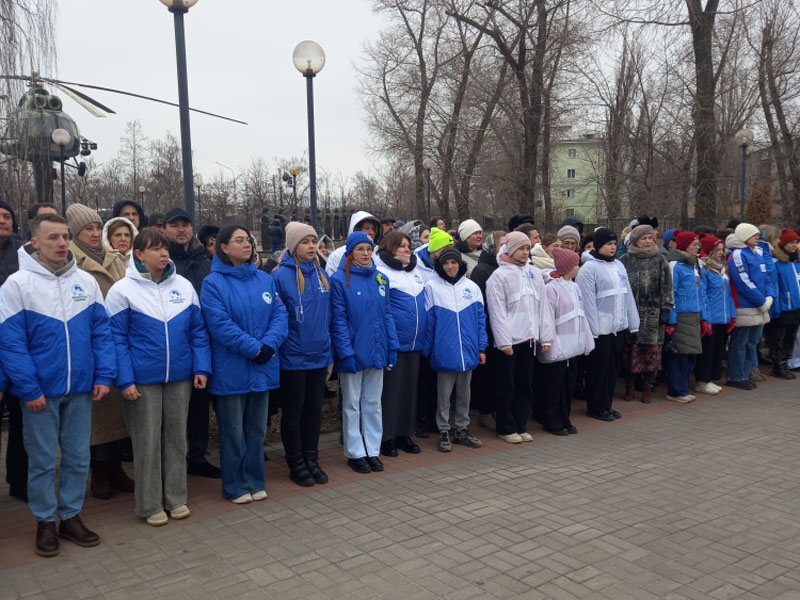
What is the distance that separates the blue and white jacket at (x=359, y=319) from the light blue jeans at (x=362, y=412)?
17cm

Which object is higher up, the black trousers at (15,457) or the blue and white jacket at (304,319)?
the blue and white jacket at (304,319)

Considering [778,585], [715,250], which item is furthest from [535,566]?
[715,250]

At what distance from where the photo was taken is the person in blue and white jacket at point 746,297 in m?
9.27

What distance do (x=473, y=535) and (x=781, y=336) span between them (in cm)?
764

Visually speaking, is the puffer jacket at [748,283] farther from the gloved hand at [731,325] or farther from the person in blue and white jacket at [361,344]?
the person in blue and white jacket at [361,344]

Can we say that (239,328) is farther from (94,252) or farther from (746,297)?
(746,297)

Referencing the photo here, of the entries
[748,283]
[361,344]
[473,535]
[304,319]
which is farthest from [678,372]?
[304,319]

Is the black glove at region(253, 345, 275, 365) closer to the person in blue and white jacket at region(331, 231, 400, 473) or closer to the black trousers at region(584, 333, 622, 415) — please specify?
Result: the person in blue and white jacket at region(331, 231, 400, 473)

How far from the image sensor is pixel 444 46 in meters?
28.6

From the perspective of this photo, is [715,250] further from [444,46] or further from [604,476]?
[444,46]

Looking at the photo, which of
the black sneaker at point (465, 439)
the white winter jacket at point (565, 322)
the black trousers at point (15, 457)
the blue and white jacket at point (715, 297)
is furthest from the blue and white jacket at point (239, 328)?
the blue and white jacket at point (715, 297)

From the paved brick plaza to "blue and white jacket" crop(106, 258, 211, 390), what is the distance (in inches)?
41.5

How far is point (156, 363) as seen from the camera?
15.2 feet

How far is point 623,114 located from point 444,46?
29.3 feet
